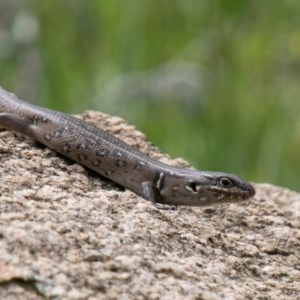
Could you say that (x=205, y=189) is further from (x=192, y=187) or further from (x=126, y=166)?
(x=126, y=166)

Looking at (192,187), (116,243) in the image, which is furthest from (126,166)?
(116,243)

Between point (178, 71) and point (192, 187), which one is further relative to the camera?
point (178, 71)

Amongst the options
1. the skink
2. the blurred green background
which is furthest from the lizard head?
the blurred green background

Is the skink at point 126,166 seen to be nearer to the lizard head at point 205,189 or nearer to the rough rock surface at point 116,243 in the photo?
the lizard head at point 205,189

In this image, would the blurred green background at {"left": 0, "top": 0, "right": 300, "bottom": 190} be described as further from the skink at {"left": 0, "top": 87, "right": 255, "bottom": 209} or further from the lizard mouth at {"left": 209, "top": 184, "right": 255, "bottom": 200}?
the lizard mouth at {"left": 209, "top": 184, "right": 255, "bottom": 200}

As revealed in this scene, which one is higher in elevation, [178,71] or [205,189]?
[178,71]

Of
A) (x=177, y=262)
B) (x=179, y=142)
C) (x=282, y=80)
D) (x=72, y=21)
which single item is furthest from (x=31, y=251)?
(x=282, y=80)
